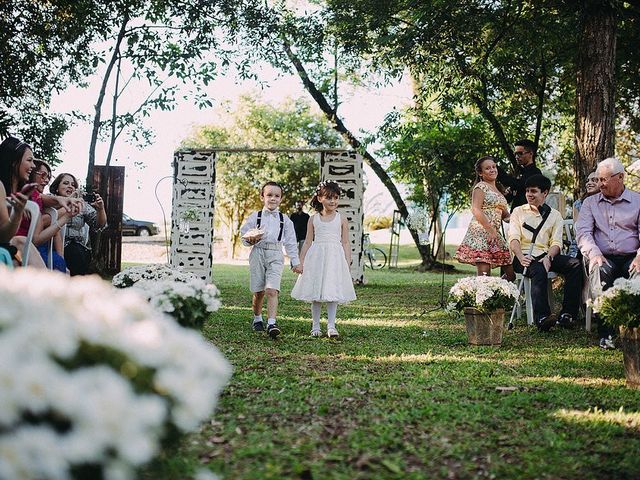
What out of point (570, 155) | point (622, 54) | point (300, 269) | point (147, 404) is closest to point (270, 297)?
point (300, 269)

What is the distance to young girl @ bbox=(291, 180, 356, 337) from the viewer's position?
7102mm

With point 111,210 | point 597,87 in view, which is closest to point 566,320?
point 597,87

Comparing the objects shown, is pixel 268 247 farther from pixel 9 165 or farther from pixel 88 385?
pixel 88 385

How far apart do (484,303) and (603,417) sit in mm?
2568

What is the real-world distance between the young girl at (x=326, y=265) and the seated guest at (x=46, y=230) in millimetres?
2211

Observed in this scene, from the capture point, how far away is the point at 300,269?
7.23m

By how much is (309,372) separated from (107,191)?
9974 mm

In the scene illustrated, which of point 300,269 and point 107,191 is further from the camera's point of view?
point 107,191

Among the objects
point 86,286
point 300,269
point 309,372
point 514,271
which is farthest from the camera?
point 514,271

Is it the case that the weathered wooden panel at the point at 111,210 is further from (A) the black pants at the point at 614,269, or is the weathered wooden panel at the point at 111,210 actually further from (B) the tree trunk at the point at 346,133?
(A) the black pants at the point at 614,269

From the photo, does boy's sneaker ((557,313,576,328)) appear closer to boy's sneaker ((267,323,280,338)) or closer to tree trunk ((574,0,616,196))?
tree trunk ((574,0,616,196))

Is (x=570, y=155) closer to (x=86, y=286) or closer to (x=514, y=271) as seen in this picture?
(x=514, y=271)

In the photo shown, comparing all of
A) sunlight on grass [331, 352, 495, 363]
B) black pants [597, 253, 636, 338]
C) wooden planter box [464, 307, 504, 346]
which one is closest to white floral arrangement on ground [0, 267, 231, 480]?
sunlight on grass [331, 352, 495, 363]

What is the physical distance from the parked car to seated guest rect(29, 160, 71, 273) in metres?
34.8
